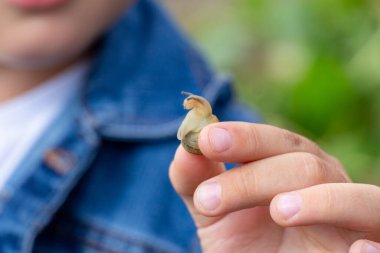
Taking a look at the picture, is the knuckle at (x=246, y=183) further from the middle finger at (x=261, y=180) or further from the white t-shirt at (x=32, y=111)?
the white t-shirt at (x=32, y=111)

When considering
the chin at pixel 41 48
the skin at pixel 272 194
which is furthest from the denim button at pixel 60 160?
the skin at pixel 272 194

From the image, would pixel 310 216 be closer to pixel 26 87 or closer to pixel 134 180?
pixel 134 180

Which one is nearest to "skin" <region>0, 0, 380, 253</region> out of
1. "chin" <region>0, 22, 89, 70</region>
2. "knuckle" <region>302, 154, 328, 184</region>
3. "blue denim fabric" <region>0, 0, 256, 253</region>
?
"knuckle" <region>302, 154, 328, 184</region>

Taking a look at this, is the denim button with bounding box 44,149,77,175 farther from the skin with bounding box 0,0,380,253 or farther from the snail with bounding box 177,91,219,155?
the snail with bounding box 177,91,219,155

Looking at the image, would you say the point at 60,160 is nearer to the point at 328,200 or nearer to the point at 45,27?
the point at 45,27

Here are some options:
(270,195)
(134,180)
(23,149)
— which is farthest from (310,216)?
(23,149)

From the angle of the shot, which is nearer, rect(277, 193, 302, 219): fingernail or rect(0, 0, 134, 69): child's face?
rect(277, 193, 302, 219): fingernail

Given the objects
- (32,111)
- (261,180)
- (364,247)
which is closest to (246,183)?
(261,180)
